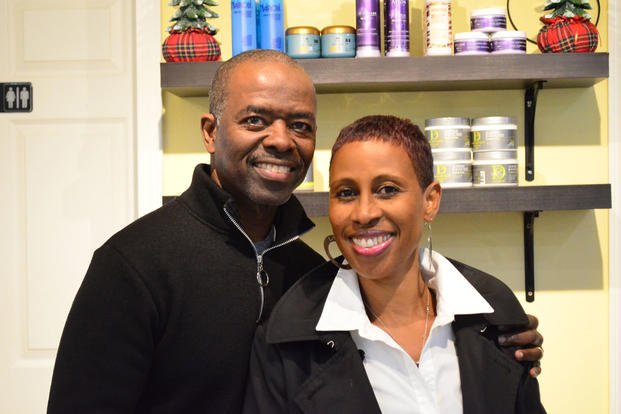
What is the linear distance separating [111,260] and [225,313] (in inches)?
8.7

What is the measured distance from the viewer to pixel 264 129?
136 cm

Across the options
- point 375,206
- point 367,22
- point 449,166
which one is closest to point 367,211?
point 375,206

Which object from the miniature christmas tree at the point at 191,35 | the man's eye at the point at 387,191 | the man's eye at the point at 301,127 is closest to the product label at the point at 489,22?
the miniature christmas tree at the point at 191,35

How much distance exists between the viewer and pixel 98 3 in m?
2.28

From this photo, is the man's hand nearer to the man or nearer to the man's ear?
the man

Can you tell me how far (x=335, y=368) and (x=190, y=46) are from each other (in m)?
1.05

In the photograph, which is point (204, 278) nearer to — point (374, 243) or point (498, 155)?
point (374, 243)

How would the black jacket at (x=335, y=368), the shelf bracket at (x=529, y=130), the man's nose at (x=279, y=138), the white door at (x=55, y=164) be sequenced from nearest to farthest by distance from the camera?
1. the black jacket at (x=335, y=368)
2. the man's nose at (x=279, y=138)
3. the shelf bracket at (x=529, y=130)
4. the white door at (x=55, y=164)

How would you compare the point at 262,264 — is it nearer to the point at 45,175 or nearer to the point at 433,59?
the point at 433,59

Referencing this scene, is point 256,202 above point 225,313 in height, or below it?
above

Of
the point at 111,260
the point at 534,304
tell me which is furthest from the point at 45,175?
the point at 534,304

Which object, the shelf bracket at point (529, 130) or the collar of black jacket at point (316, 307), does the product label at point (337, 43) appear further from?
the collar of black jacket at point (316, 307)

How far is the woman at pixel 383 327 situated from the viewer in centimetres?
124

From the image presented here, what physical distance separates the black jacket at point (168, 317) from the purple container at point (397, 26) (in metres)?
0.81
